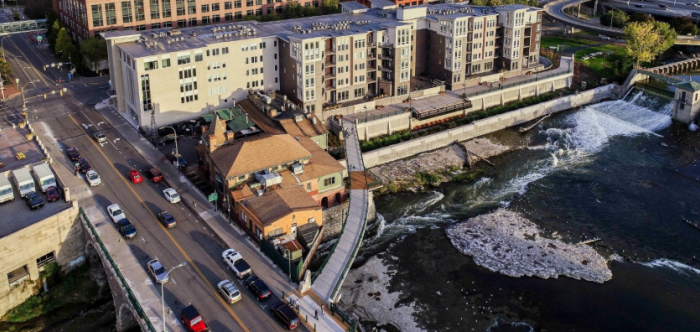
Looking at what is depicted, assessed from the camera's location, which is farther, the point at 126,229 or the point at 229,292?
the point at 126,229

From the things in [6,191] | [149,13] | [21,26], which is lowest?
[6,191]

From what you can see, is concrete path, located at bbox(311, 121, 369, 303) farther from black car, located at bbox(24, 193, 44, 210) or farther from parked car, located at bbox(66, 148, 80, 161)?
parked car, located at bbox(66, 148, 80, 161)

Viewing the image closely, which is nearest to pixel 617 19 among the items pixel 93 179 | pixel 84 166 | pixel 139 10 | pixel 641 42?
pixel 641 42

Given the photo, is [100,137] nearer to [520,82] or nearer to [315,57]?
[315,57]

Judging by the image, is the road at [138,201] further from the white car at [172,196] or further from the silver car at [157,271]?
the silver car at [157,271]

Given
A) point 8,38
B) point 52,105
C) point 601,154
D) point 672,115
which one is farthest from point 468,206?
point 8,38
